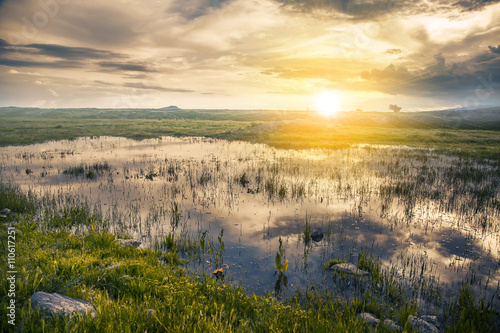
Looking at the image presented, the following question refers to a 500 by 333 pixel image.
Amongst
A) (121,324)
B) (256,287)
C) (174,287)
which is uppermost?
(121,324)

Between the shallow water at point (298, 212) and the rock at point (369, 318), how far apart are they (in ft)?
5.19

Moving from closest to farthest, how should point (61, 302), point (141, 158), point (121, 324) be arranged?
point (121, 324)
point (61, 302)
point (141, 158)

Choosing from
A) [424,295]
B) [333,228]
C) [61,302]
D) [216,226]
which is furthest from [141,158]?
[424,295]

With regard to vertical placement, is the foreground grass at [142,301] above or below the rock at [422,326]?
above

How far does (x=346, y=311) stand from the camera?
211 inches

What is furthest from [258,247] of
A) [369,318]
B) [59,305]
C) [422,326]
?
[59,305]

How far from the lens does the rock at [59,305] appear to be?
4.08 meters

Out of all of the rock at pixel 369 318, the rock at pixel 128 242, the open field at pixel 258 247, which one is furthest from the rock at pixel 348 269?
the rock at pixel 128 242

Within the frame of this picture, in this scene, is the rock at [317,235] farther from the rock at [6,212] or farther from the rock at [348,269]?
the rock at [6,212]

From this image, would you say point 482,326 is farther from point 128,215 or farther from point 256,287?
point 128,215

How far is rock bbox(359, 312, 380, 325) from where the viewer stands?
5.04 m

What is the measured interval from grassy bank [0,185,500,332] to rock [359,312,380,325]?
12 centimetres

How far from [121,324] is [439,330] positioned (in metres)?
5.99

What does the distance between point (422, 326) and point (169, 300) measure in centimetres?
484
